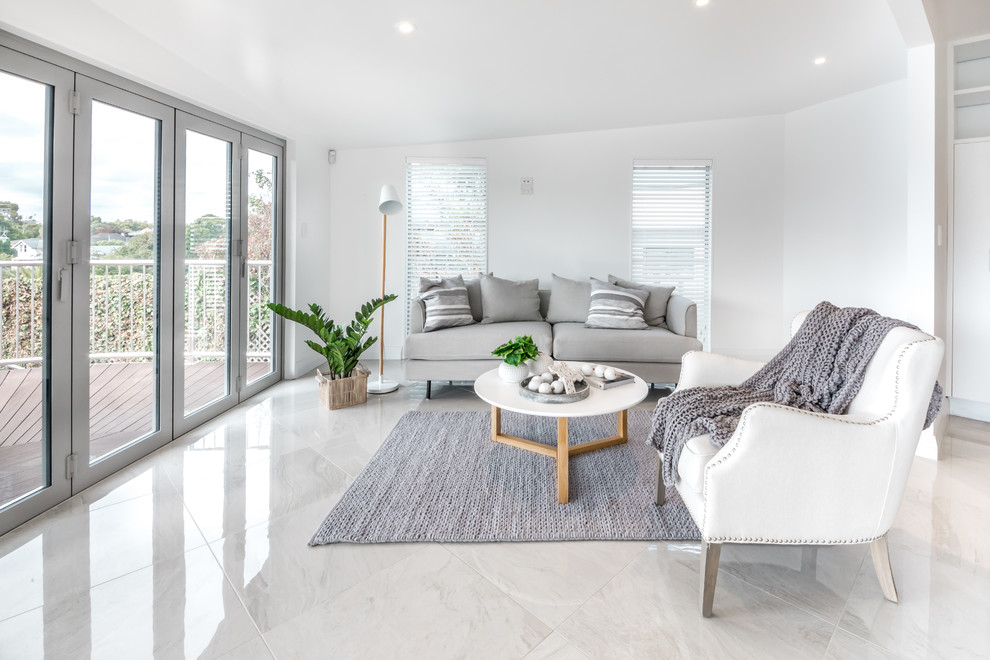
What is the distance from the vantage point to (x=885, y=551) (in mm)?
1478

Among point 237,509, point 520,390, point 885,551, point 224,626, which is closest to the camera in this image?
point 224,626

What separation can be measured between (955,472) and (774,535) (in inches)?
69.9

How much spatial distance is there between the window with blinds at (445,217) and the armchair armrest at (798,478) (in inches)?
149

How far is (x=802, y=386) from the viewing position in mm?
1839

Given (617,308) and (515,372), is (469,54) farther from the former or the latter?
(617,308)

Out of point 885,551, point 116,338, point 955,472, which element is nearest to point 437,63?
point 116,338

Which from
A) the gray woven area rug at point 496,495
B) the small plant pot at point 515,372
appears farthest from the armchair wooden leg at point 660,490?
the small plant pot at point 515,372

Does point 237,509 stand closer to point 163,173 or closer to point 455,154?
point 163,173

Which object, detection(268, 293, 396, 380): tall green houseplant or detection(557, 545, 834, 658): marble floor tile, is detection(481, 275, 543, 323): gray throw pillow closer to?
detection(268, 293, 396, 380): tall green houseplant

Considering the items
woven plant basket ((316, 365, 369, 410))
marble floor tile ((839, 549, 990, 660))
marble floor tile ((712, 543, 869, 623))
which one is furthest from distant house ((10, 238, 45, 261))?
marble floor tile ((839, 549, 990, 660))

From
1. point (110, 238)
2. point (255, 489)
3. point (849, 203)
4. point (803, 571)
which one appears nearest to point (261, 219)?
point (110, 238)

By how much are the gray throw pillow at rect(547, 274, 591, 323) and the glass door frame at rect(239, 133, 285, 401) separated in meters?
2.37

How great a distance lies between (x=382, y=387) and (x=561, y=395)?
2.10m

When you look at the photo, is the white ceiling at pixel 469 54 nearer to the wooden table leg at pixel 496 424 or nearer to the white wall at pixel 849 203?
the white wall at pixel 849 203
